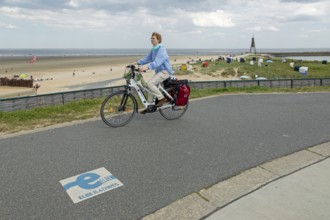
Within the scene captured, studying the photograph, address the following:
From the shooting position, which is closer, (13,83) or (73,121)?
(73,121)

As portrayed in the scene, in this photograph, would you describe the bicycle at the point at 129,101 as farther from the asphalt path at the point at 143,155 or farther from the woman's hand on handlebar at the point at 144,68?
the asphalt path at the point at 143,155

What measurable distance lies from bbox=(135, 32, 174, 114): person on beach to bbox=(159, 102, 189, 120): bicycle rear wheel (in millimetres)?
285

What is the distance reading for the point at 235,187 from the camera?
299 cm

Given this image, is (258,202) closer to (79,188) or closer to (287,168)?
(287,168)

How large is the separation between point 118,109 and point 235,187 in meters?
3.11

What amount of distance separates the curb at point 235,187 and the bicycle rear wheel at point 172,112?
111 inches

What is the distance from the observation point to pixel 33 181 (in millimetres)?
3098

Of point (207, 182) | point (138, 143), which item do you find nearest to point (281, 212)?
point (207, 182)

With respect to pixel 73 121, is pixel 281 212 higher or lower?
lower

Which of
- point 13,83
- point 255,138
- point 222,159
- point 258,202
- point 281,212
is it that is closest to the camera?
point 281,212

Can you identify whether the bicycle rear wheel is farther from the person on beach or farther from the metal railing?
the metal railing

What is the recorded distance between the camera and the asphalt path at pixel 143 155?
2686 mm

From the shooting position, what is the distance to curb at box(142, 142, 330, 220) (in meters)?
2.53

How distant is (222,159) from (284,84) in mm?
11741
